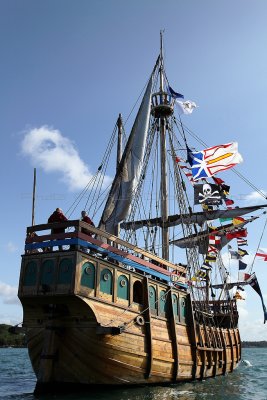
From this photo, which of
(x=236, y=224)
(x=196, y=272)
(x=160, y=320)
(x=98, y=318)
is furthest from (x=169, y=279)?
(x=236, y=224)

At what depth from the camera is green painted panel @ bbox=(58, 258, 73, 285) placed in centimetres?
1410

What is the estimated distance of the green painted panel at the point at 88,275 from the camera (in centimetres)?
1424

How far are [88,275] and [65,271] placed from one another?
78 centimetres

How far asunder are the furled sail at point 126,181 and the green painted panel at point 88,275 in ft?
22.6

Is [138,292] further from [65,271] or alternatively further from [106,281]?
[65,271]

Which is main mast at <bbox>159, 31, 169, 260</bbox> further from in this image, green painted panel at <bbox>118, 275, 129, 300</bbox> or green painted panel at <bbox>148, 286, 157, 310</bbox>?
green painted panel at <bbox>118, 275, 129, 300</bbox>

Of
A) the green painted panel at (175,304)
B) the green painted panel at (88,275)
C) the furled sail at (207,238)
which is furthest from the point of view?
the furled sail at (207,238)

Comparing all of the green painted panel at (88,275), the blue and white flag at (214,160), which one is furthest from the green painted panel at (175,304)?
the blue and white flag at (214,160)

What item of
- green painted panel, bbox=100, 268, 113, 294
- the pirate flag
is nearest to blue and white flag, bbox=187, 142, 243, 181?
the pirate flag

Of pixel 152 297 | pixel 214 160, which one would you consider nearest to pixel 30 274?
pixel 152 297

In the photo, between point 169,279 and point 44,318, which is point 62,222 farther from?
point 169,279

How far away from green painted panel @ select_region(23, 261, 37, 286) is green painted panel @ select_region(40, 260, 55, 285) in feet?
1.11

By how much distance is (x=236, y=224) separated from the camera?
106 feet

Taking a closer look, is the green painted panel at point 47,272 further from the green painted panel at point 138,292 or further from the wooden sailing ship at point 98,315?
the green painted panel at point 138,292
